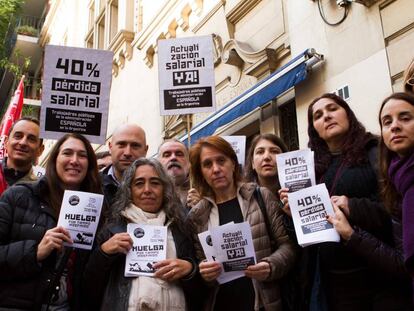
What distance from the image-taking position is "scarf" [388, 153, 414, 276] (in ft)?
6.60

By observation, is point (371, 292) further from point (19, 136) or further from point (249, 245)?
point (19, 136)

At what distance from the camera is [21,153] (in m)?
3.96

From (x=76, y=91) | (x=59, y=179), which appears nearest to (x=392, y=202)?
(x=59, y=179)

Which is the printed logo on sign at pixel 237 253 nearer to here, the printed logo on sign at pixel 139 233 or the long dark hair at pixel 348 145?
the printed logo on sign at pixel 139 233

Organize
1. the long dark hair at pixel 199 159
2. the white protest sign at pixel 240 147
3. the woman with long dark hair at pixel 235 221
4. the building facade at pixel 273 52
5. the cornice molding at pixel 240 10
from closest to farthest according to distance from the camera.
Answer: the woman with long dark hair at pixel 235 221 < the long dark hair at pixel 199 159 < the white protest sign at pixel 240 147 < the building facade at pixel 273 52 < the cornice molding at pixel 240 10

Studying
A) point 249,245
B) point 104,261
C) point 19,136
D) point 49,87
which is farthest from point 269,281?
point 49,87

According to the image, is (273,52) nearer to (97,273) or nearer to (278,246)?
(278,246)

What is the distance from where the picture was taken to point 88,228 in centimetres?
290

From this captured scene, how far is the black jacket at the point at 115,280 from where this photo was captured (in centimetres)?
275

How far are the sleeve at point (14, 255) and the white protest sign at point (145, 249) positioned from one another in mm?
534

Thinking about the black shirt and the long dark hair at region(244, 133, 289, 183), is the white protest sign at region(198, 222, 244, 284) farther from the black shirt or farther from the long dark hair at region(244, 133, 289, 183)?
the long dark hair at region(244, 133, 289, 183)

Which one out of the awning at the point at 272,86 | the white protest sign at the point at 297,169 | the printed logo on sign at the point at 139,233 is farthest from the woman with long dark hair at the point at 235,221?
the awning at the point at 272,86

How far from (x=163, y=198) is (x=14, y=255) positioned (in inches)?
37.7

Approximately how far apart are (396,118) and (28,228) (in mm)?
2174
